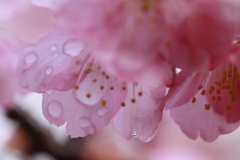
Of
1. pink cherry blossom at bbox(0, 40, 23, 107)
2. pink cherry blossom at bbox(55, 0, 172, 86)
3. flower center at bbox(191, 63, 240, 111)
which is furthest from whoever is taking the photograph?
pink cherry blossom at bbox(0, 40, 23, 107)

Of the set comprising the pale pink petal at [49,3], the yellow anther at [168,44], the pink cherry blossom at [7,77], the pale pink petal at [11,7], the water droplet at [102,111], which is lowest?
the pink cherry blossom at [7,77]

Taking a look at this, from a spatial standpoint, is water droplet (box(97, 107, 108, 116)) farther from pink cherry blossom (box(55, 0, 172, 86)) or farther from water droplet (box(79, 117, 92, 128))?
pink cherry blossom (box(55, 0, 172, 86))

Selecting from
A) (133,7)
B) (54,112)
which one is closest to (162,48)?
(133,7)

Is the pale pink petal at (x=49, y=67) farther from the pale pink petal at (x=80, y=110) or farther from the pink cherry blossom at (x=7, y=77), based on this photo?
the pink cherry blossom at (x=7, y=77)

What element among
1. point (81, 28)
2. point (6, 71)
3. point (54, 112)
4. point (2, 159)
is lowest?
point (2, 159)

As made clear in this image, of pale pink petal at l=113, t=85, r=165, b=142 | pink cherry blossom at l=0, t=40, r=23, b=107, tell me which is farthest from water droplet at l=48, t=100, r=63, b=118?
pink cherry blossom at l=0, t=40, r=23, b=107

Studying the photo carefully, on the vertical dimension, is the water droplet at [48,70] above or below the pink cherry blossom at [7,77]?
above

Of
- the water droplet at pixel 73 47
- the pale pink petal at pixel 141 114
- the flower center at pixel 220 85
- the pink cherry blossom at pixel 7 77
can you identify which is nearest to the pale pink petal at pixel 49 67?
the water droplet at pixel 73 47

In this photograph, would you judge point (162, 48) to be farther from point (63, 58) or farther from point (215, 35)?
point (63, 58)
